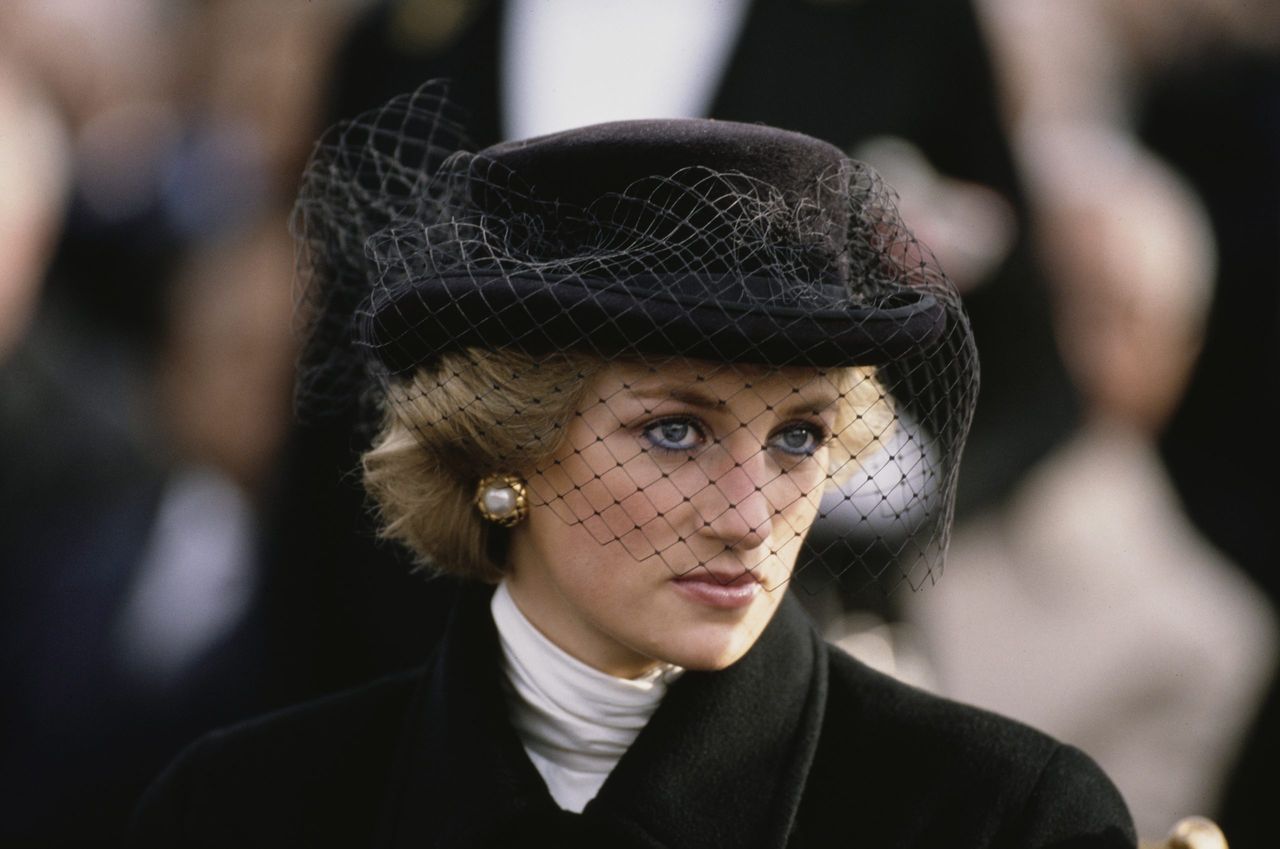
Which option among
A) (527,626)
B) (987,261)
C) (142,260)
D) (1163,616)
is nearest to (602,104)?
(987,261)

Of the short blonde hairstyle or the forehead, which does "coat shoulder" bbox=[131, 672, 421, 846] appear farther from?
the forehead

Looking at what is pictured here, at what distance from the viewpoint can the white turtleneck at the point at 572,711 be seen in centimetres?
229

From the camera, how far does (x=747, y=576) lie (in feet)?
6.84

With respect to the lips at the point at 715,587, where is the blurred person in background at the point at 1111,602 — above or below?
below

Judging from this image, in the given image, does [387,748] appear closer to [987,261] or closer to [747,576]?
[747,576]

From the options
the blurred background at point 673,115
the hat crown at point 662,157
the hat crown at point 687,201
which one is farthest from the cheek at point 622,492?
the blurred background at point 673,115

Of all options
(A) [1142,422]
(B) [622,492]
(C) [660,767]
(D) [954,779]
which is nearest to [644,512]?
(B) [622,492]

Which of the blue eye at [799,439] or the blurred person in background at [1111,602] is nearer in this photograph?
the blue eye at [799,439]

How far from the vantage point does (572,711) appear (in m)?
2.32

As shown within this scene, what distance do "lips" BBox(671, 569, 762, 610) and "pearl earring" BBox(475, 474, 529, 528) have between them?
322 mm

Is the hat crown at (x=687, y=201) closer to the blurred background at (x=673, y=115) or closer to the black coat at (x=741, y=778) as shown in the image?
the black coat at (x=741, y=778)

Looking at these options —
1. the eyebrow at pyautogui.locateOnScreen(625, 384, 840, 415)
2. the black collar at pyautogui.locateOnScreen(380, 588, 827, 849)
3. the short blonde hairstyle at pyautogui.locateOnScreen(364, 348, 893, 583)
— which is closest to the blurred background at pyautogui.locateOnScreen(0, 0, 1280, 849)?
the short blonde hairstyle at pyautogui.locateOnScreen(364, 348, 893, 583)

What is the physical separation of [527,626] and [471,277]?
622 millimetres

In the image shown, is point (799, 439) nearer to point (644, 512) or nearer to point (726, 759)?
point (644, 512)
